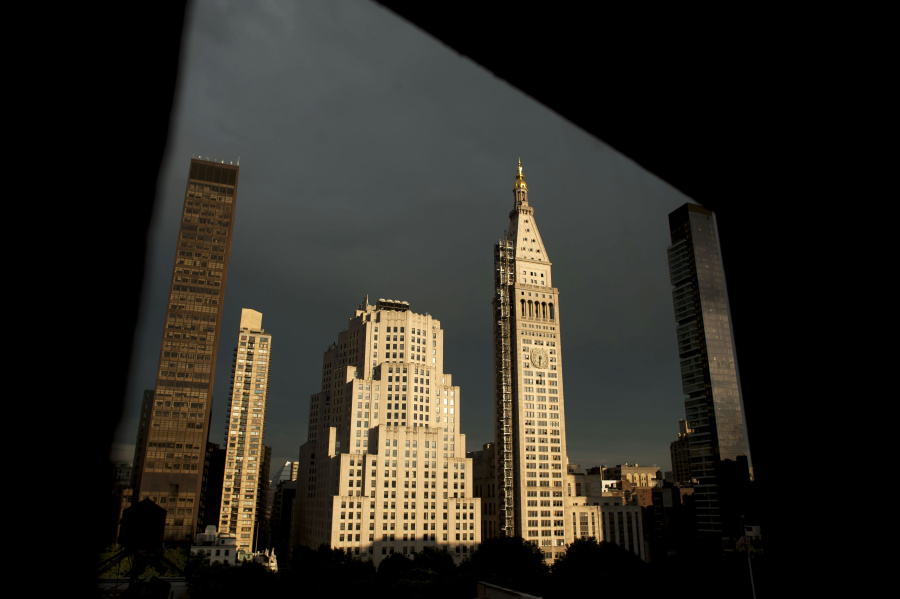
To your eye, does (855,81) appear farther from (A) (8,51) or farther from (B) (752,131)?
(A) (8,51)

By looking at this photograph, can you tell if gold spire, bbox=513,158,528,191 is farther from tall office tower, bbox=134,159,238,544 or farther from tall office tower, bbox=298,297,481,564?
tall office tower, bbox=134,159,238,544

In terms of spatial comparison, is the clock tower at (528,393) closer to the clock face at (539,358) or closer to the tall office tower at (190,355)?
the clock face at (539,358)

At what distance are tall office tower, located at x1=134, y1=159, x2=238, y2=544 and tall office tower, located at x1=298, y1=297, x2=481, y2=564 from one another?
17556mm

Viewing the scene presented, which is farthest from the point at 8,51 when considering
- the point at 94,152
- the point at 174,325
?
the point at 174,325

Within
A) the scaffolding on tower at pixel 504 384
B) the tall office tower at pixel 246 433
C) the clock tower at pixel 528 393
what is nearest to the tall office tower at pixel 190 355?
the tall office tower at pixel 246 433

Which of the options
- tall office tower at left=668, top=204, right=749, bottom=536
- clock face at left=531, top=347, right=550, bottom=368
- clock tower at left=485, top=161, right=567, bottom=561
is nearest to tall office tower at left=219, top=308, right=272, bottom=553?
clock tower at left=485, top=161, right=567, bottom=561

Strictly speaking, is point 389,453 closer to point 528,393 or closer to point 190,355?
point 528,393

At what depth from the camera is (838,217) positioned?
8.70ft

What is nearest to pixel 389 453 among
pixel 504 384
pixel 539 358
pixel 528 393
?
pixel 504 384

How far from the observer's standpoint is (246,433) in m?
115

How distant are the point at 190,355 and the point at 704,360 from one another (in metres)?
86.0

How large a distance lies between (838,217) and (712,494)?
96593 millimetres

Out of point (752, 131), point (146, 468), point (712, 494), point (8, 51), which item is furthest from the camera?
point (712, 494)

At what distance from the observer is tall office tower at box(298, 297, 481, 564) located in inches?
2714
